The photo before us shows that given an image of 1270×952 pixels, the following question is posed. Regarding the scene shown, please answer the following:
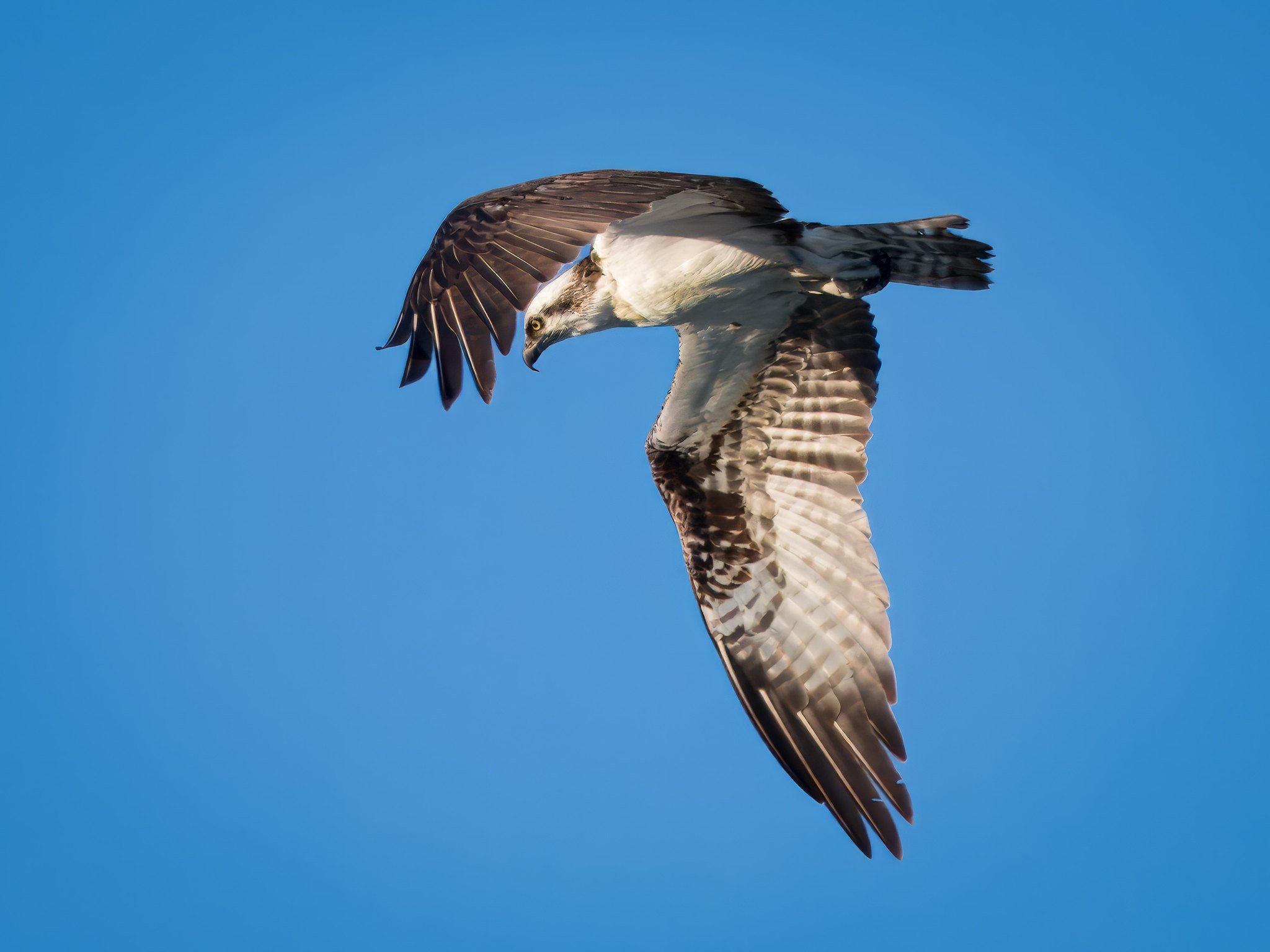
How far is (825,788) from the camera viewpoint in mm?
7441

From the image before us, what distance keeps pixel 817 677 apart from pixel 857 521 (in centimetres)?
102

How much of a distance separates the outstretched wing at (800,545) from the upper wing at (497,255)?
2.09m

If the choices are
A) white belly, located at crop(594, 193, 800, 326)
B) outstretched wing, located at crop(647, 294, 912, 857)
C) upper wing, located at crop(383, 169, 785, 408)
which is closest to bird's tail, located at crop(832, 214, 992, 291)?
white belly, located at crop(594, 193, 800, 326)

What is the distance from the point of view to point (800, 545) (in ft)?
27.5

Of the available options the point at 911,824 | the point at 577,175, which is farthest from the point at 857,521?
the point at 577,175

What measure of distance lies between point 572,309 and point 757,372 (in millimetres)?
1485

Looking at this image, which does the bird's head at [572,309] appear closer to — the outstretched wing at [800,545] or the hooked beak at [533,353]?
the hooked beak at [533,353]

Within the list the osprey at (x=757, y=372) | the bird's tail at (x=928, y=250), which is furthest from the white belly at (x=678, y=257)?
the bird's tail at (x=928, y=250)

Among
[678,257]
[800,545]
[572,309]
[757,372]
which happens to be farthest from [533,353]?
[800,545]

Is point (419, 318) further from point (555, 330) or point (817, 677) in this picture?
point (817, 677)

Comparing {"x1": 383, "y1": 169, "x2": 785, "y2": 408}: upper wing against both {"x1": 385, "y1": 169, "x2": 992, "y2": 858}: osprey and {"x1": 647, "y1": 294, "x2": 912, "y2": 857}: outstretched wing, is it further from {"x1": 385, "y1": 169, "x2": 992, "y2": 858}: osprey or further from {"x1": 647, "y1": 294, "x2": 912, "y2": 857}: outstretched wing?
{"x1": 647, "y1": 294, "x2": 912, "y2": 857}: outstretched wing

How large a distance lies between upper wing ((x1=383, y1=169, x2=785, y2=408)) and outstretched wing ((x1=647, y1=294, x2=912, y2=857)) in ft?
6.85

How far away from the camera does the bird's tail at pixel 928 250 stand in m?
7.00

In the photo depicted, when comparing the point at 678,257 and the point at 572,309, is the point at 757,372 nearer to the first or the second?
the point at 678,257
